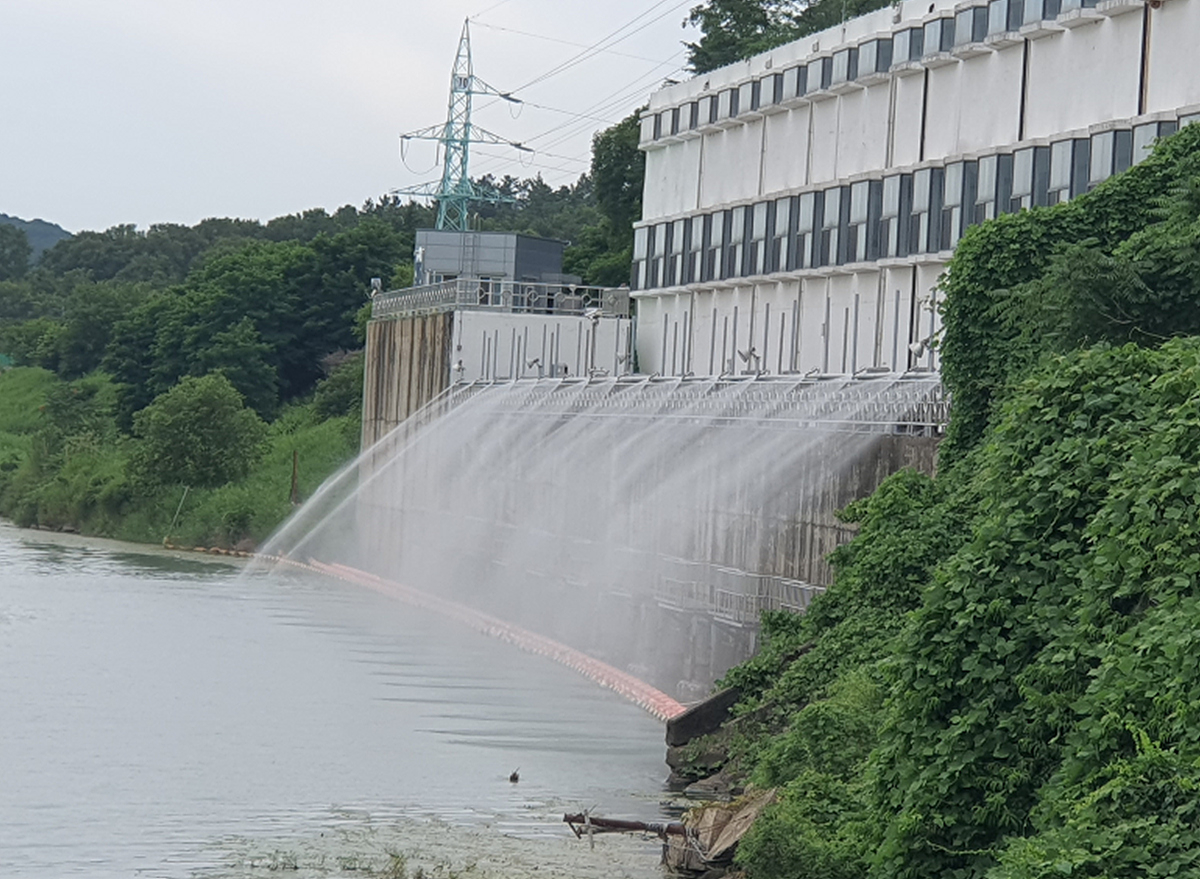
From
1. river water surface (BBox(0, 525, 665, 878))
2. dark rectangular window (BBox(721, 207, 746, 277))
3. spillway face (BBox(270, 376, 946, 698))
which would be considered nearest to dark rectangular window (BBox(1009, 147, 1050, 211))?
spillway face (BBox(270, 376, 946, 698))

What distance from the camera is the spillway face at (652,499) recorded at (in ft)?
122

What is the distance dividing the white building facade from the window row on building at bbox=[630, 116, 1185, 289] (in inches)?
2.5

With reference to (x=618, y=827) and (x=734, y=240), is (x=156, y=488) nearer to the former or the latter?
(x=734, y=240)

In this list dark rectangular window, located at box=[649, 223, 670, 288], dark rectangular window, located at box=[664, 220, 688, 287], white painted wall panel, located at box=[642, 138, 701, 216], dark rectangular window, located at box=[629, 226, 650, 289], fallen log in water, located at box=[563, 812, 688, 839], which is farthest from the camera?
dark rectangular window, located at box=[629, 226, 650, 289]

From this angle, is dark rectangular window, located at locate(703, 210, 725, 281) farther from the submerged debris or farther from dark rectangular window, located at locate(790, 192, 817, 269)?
the submerged debris

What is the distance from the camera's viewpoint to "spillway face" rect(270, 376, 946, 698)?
122ft

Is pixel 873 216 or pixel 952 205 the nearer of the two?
pixel 952 205

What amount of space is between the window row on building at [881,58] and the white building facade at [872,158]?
69mm

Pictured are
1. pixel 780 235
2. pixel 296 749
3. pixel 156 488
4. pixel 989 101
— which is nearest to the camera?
pixel 296 749

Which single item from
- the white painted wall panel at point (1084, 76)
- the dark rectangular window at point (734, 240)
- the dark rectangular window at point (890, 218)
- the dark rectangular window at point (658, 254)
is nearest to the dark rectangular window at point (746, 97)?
the dark rectangular window at point (734, 240)

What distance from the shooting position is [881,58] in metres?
55.3

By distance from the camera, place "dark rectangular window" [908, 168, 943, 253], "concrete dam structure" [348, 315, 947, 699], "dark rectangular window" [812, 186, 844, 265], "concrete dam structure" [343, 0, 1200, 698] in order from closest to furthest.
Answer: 1. "concrete dam structure" [348, 315, 947, 699]
2. "concrete dam structure" [343, 0, 1200, 698]
3. "dark rectangular window" [908, 168, 943, 253]
4. "dark rectangular window" [812, 186, 844, 265]

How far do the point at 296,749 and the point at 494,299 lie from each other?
40.5 m

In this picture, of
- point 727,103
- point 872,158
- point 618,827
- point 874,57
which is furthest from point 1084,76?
point 618,827
